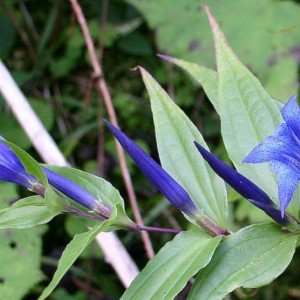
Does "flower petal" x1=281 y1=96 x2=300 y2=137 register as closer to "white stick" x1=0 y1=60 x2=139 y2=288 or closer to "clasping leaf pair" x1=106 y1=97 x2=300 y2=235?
"clasping leaf pair" x1=106 y1=97 x2=300 y2=235

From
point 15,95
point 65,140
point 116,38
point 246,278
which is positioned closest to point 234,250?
point 246,278

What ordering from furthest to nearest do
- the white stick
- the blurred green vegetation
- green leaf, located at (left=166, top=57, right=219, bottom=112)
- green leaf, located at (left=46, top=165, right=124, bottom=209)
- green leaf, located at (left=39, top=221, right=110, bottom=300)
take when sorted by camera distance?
the blurred green vegetation → the white stick → green leaf, located at (left=166, top=57, right=219, bottom=112) → green leaf, located at (left=46, top=165, right=124, bottom=209) → green leaf, located at (left=39, top=221, right=110, bottom=300)

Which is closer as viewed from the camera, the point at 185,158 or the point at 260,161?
the point at 260,161

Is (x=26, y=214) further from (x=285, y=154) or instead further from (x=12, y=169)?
(x=285, y=154)

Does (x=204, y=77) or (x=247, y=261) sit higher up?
(x=204, y=77)

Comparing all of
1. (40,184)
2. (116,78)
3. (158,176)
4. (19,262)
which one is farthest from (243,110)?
(116,78)

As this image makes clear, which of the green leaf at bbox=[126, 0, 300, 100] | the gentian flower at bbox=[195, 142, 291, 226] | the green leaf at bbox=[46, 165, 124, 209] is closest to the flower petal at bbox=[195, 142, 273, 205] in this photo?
the gentian flower at bbox=[195, 142, 291, 226]
